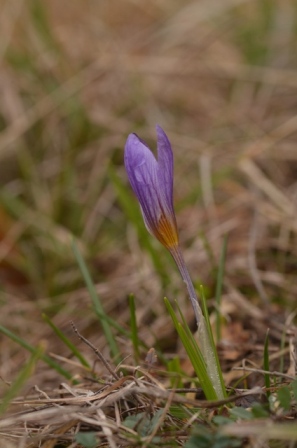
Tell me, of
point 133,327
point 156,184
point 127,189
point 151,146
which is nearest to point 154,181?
point 156,184

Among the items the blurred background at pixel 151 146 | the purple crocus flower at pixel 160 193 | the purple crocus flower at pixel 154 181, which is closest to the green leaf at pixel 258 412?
the purple crocus flower at pixel 160 193

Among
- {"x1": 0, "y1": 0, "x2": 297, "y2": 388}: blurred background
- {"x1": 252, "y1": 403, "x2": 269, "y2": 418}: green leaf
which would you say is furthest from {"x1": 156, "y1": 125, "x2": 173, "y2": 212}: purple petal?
{"x1": 0, "y1": 0, "x2": 297, "y2": 388}: blurred background

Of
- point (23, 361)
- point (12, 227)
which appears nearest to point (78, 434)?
point (23, 361)

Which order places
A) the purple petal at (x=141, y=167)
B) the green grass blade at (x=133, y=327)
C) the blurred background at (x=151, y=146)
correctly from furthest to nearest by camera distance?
the blurred background at (x=151, y=146) → the green grass blade at (x=133, y=327) → the purple petal at (x=141, y=167)

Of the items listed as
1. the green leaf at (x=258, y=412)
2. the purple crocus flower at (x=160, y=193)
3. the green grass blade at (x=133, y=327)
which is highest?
the purple crocus flower at (x=160, y=193)

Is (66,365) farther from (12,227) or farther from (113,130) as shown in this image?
(113,130)

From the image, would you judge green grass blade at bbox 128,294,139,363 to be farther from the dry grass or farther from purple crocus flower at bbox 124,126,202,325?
purple crocus flower at bbox 124,126,202,325

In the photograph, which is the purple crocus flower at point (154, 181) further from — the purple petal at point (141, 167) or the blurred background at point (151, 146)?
the blurred background at point (151, 146)

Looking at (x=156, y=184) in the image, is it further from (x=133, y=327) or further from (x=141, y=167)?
(x=133, y=327)
